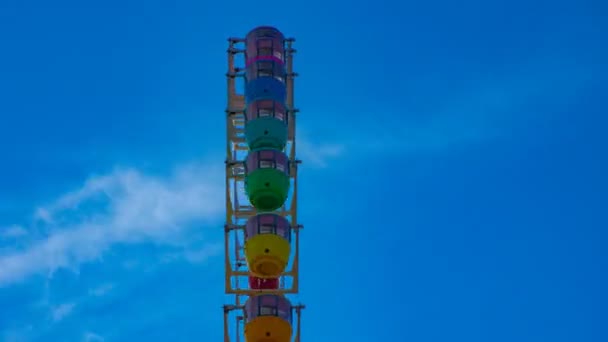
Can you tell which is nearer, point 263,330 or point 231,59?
point 263,330

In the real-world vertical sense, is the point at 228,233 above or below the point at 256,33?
below

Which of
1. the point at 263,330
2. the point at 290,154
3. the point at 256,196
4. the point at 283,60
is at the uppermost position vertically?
the point at 283,60

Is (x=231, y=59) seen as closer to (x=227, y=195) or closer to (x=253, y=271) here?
(x=227, y=195)

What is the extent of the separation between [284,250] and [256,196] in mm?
2026

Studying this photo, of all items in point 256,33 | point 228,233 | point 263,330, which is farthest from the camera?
point 256,33

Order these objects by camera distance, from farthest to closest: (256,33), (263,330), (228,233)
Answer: (256,33) → (228,233) → (263,330)

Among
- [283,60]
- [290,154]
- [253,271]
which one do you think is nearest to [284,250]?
[253,271]

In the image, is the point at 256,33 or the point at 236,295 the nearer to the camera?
the point at 236,295

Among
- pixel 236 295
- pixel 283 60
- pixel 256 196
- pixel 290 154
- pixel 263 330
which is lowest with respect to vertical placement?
pixel 263 330

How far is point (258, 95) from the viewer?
34844 mm

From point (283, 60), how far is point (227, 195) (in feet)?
18.1

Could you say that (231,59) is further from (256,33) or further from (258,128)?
(258,128)

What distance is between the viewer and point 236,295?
33.9m

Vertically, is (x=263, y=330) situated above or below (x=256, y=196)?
below
